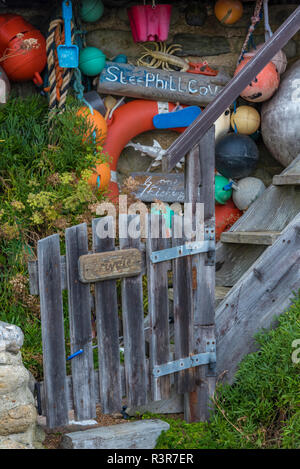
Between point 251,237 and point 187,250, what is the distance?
0.65 metres

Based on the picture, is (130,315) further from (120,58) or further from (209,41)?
(209,41)

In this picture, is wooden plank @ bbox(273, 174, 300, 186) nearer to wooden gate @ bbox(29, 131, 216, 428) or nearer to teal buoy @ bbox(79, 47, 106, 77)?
wooden gate @ bbox(29, 131, 216, 428)

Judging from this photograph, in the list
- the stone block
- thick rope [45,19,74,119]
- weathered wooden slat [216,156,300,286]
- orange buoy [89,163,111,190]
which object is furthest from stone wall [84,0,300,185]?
the stone block

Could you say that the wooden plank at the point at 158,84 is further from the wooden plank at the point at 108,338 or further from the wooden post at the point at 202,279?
the wooden plank at the point at 108,338

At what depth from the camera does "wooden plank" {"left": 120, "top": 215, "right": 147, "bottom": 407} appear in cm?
297

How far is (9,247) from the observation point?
3.90m

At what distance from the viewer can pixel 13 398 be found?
8.72 ft

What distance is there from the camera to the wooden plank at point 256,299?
332cm

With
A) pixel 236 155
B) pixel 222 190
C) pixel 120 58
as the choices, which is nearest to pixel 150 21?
pixel 120 58

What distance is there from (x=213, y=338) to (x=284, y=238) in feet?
2.40

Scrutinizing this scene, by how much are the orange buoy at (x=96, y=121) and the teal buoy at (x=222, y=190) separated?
105cm

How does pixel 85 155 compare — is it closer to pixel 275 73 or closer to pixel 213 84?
pixel 213 84

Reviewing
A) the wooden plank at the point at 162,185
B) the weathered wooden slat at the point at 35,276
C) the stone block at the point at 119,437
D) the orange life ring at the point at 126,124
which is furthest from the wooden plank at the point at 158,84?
the stone block at the point at 119,437

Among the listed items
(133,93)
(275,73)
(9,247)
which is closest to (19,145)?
(9,247)
